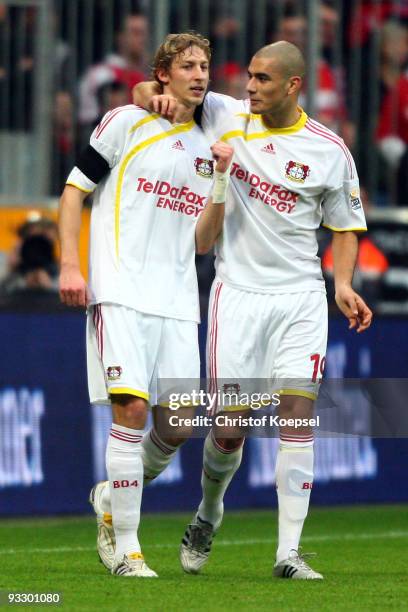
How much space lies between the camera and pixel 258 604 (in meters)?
6.41

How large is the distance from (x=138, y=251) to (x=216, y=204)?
1.44ft

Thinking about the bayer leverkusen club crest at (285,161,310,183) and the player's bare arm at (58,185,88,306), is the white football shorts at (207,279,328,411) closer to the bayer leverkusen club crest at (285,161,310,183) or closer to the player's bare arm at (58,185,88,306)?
the bayer leverkusen club crest at (285,161,310,183)

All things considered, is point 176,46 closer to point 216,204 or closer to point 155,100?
point 155,100

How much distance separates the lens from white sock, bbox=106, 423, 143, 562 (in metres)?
7.33

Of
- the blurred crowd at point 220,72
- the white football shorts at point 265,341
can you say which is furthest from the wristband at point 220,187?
the blurred crowd at point 220,72

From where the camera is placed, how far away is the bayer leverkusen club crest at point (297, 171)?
7.65m

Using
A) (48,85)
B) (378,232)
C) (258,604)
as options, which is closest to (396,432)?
(378,232)

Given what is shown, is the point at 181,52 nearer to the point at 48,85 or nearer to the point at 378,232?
the point at 48,85

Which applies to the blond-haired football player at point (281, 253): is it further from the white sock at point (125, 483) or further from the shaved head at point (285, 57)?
the white sock at point (125, 483)

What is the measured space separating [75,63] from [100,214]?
22.1 feet

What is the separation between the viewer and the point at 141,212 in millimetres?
7512

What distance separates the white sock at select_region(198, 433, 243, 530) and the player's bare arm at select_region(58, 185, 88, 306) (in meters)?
1.04

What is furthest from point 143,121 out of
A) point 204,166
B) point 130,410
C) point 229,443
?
point 229,443

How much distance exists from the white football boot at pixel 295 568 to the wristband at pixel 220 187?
171cm
